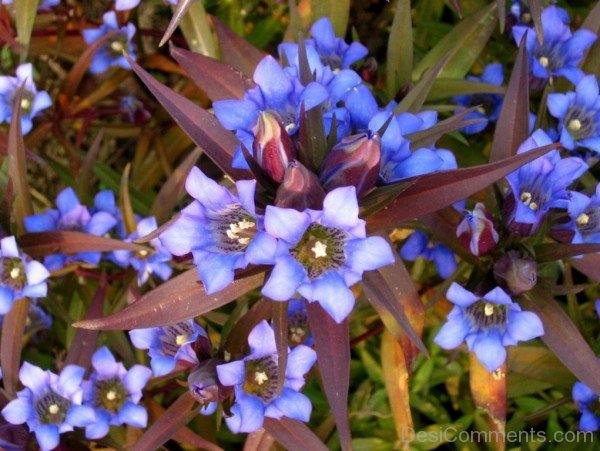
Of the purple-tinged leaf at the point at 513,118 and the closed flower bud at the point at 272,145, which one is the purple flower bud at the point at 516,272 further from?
the closed flower bud at the point at 272,145

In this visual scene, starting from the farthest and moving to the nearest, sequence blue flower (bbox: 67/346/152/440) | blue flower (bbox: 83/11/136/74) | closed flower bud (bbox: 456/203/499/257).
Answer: blue flower (bbox: 83/11/136/74) → blue flower (bbox: 67/346/152/440) → closed flower bud (bbox: 456/203/499/257)

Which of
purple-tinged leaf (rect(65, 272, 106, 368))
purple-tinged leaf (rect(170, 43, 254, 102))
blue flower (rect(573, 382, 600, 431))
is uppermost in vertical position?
purple-tinged leaf (rect(170, 43, 254, 102))

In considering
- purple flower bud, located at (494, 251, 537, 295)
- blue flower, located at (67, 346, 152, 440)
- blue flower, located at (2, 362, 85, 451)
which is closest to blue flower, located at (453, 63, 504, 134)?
purple flower bud, located at (494, 251, 537, 295)

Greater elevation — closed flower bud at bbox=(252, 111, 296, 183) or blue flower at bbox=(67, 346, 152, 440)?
closed flower bud at bbox=(252, 111, 296, 183)

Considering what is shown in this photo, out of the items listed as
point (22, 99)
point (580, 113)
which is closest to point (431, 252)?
point (580, 113)

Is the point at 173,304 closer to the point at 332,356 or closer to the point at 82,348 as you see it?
the point at 332,356

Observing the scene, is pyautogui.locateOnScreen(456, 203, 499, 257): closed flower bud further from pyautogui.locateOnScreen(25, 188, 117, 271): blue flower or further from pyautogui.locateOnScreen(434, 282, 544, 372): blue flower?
pyautogui.locateOnScreen(25, 188, 117, 271): blue flower

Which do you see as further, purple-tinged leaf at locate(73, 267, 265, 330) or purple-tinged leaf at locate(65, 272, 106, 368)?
purple-tinged leaf at locate(65, 272, 106, 368)

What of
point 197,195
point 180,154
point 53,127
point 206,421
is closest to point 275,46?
point 180,154
